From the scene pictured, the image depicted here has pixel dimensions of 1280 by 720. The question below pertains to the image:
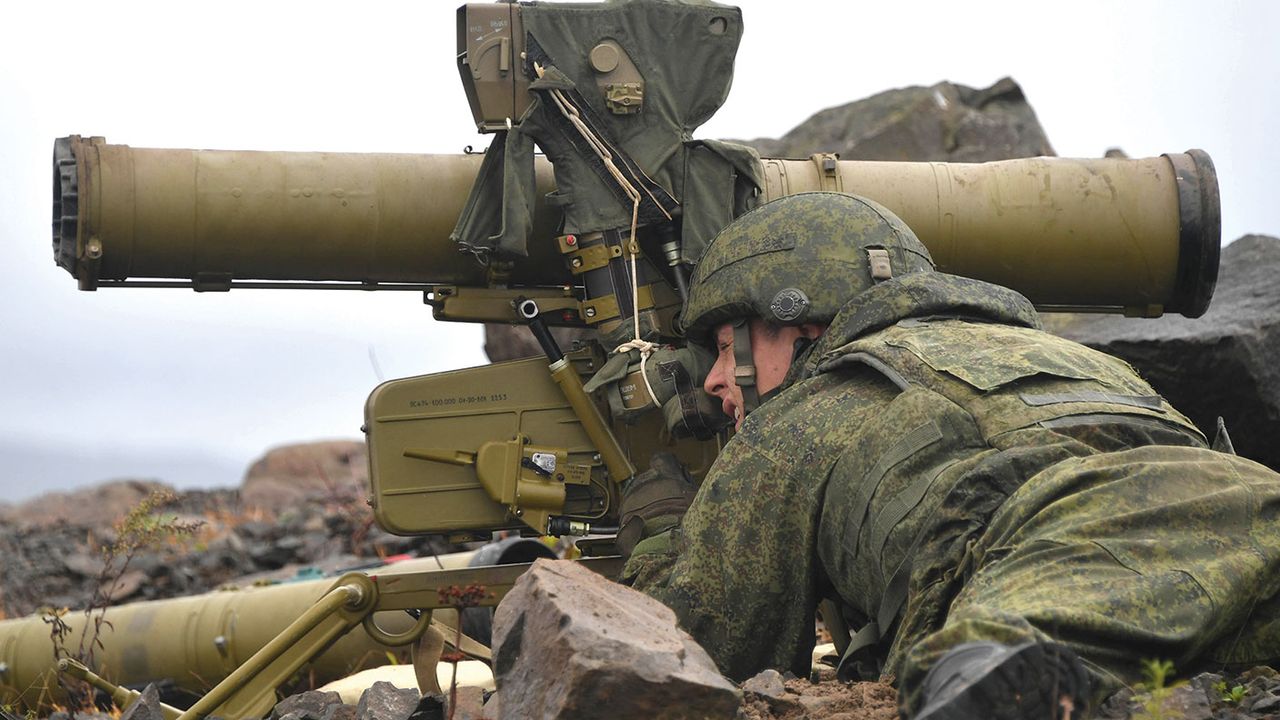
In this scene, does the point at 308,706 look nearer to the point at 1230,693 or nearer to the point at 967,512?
the point at 967,512

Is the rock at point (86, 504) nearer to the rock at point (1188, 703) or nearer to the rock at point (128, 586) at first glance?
the rock at point (128, 586)

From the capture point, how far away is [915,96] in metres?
11.8

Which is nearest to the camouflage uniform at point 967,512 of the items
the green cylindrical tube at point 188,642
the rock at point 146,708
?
the rock at point 146,708

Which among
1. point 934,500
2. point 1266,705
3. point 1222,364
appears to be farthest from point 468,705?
point 1222,364

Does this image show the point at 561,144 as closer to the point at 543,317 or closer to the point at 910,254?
the point at 543,317

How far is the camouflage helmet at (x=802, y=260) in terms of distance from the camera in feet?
14.1

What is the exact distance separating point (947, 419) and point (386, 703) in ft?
4.94

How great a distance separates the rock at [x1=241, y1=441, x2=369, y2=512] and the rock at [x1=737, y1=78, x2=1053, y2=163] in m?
5.13

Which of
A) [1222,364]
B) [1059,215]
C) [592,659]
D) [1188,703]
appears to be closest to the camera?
[592,659]

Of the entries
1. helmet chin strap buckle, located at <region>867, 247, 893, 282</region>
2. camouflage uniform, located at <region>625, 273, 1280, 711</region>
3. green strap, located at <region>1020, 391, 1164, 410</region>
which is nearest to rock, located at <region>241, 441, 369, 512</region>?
helmet chin strap buckle, located at <region>867, 247, 893, 282</region>

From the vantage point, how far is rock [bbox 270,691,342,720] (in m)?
4.04

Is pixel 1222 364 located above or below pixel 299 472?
above

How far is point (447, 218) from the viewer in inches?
207

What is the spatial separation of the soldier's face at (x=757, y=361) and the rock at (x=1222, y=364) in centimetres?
339
